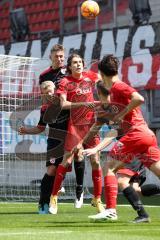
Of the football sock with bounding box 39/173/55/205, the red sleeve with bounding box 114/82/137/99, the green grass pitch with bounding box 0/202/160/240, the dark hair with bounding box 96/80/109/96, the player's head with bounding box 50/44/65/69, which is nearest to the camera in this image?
the green grass pitch with bounding box 0/202/160/240

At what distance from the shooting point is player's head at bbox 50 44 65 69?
1109 centimetres

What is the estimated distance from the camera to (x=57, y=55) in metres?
11.1

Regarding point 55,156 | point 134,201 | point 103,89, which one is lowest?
point 134,201

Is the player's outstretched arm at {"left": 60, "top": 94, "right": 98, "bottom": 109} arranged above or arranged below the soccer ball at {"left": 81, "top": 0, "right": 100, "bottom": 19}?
below

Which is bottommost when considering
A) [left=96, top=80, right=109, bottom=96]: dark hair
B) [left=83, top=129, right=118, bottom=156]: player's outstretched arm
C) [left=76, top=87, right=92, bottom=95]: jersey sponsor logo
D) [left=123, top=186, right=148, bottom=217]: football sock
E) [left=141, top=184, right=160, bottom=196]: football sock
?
[left=141, top=184, right=160, bottom=196]: football sock

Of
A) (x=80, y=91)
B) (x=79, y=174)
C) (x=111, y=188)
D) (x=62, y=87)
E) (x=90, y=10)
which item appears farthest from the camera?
(x=90, y=10)

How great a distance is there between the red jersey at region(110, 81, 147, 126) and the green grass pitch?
1.02 m

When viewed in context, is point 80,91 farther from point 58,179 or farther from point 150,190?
point 150,190

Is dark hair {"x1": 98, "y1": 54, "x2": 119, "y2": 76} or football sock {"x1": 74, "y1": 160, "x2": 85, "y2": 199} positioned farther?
football sock {"x1": 74, "y1": 160, "x2": 85, "y2": 199}

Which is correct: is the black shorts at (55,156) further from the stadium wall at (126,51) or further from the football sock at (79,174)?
the stadium wall at (126,51)

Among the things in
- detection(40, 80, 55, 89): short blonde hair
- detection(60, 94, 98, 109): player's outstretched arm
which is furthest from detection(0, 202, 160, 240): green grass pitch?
detection(40, 80, 55, 89): short blonde hair

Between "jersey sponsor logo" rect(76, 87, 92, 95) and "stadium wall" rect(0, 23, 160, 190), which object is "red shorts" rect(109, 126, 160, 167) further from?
"stadium wall" rect(0, 23, 160, 190)

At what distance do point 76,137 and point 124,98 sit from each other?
2315 mm

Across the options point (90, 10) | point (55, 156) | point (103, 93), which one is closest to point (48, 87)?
point (55, 156)
